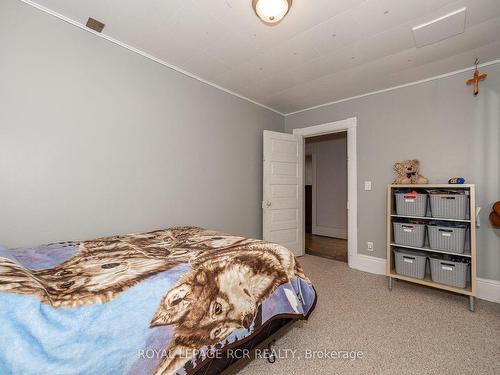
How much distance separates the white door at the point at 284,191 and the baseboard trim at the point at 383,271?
0.95 metres

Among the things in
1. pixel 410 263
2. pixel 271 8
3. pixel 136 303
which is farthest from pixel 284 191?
pixel 136 303

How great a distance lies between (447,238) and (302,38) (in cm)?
248

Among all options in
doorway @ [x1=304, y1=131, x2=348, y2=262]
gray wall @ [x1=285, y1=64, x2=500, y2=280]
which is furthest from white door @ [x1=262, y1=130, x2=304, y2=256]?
doorway @ [x1=304, y1=131, x2=348, y2=262]

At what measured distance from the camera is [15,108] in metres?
1.66

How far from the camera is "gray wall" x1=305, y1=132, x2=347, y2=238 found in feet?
17.7

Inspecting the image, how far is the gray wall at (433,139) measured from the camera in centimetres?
240

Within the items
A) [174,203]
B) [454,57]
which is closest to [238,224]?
[174,203]

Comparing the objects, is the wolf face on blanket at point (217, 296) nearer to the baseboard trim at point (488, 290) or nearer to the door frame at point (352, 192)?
the door frame at point (352, 192)

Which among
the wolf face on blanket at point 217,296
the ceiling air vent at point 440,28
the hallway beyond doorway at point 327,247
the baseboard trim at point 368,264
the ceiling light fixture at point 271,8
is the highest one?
the ceiling air vent at point 440,28

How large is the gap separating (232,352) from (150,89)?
2451 mm

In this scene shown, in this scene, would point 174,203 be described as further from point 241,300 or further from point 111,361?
point 111,361

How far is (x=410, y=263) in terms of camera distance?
→ 2.54 metres

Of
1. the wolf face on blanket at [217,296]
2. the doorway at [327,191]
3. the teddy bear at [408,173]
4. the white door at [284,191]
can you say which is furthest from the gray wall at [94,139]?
the doorway at [327,191]

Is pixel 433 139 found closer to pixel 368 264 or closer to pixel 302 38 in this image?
pixel 368 264
